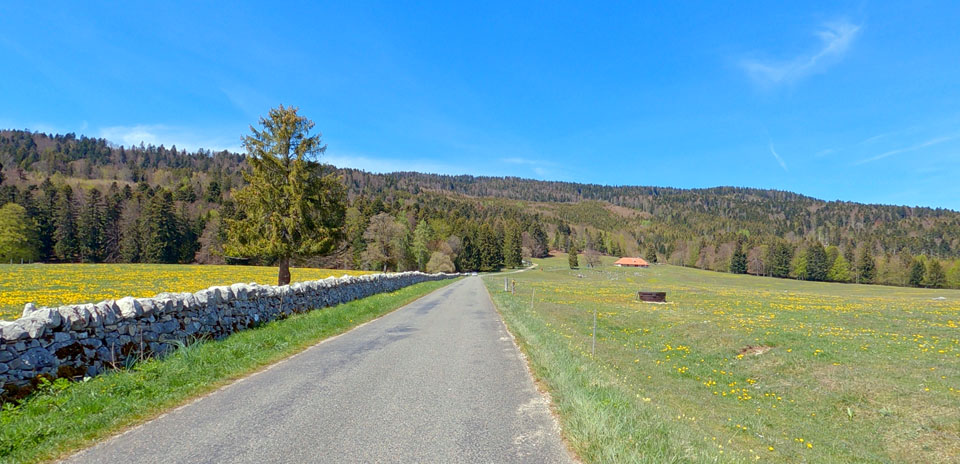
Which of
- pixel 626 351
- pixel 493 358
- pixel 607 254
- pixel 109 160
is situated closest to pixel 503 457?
pixel 493 358

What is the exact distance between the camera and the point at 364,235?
81.1 metres

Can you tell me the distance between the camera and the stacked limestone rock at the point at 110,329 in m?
5.97

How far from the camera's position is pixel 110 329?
7.55 meters

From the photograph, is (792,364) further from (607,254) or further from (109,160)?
(109,160)

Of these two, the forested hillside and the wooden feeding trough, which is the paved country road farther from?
the wooden feeding trough

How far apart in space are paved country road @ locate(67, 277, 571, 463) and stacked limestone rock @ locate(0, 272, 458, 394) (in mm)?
2285

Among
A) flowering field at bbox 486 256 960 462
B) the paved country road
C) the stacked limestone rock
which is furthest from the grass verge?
the stacked limestone rock

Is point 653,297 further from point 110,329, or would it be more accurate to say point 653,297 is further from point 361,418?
point 110,329

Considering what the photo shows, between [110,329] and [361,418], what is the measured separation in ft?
17.6

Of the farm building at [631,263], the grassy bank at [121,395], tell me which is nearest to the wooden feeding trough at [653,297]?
the grassy bank at [121,395]

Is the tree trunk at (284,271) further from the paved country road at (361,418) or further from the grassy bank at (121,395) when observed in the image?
the paved country road at (361,418)

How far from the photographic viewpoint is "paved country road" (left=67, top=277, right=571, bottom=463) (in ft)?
14.3

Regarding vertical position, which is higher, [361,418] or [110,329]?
[110,329]

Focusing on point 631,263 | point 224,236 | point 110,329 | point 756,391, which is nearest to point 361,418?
point 110,329
